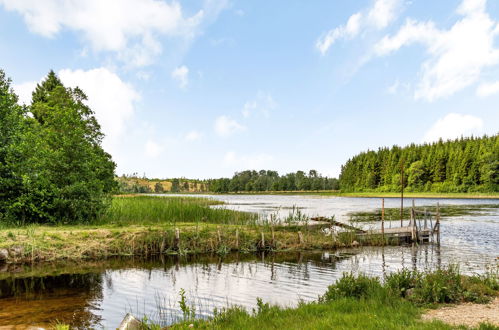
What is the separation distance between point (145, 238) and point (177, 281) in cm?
680

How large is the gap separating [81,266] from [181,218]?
479 inches

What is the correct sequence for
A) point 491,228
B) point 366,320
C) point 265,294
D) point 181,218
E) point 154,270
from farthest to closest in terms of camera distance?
point 491,228 < point 181,218 < point 154,270 < point 265,294 < point 366,320

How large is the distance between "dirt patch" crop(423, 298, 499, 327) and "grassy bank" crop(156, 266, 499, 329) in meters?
0.32

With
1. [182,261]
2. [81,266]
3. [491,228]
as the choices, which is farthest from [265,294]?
[491,228]

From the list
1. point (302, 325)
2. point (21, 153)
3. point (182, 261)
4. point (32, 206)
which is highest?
point (21, 153)

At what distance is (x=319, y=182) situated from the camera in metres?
197

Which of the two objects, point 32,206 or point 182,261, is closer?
point 182,261

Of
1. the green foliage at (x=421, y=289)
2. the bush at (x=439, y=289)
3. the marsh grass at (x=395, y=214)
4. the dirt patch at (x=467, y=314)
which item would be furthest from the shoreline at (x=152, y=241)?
the dirt patch at (x=467, y=314)

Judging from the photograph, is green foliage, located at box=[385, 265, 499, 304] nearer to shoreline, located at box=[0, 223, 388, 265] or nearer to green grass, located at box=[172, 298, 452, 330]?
green grass, located at box=[172, 298, 452, 330]

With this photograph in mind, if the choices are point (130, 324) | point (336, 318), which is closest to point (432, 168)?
point (336, 318)

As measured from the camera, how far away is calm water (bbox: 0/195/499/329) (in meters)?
12.2

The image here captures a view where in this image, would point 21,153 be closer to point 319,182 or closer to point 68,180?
point 68,180

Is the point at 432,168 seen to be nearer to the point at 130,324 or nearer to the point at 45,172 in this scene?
the point at 45,172

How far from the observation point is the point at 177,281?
16.5m
